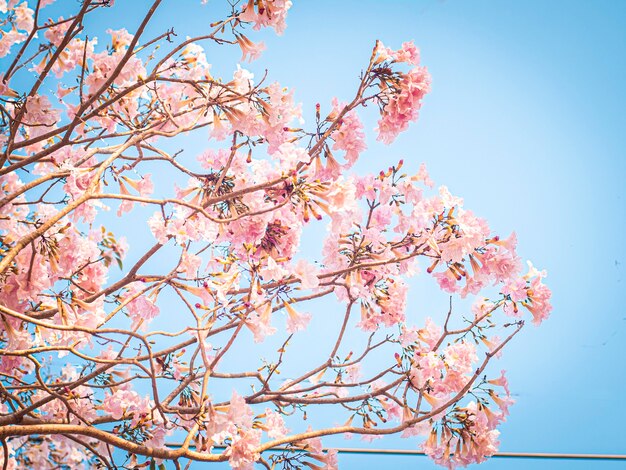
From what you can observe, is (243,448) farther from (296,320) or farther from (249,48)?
(249,48)

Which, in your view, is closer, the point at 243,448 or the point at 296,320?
the point at 243,448

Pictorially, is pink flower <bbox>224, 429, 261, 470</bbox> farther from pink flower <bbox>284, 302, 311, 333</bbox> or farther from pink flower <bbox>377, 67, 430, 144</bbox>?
pink flower <bbox>377, 67, 430, 144</bbox>

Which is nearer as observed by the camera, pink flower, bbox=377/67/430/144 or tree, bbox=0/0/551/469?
tree, bbox=0/0/551/469

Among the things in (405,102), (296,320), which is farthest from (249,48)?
(296,320)

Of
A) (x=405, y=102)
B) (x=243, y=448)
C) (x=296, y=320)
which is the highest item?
(x=405, y=102)

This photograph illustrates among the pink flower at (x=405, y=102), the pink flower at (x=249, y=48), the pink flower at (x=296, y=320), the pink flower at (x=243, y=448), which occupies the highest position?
the pink flower at (x=249, y=48)

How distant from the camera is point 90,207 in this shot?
4.19 feet

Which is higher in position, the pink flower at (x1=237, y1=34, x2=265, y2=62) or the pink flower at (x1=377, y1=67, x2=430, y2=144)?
the pink flower at (x1=237, y1=34, x2=265, y2=62)

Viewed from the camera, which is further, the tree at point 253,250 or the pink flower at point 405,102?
the pink flower at point 405,102

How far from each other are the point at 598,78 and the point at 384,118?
8.12ft

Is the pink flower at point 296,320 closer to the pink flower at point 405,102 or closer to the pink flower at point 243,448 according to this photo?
the pink flower at point 243,448

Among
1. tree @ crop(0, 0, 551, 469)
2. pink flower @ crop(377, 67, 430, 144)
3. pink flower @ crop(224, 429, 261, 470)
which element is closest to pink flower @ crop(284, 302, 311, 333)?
tree @ crop(0, 0, 551, 469)

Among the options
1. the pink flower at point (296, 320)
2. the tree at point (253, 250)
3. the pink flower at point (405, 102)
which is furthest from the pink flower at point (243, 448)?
the pink flower at point (405, 102)

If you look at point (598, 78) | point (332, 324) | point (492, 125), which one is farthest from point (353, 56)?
point (332, 324)
